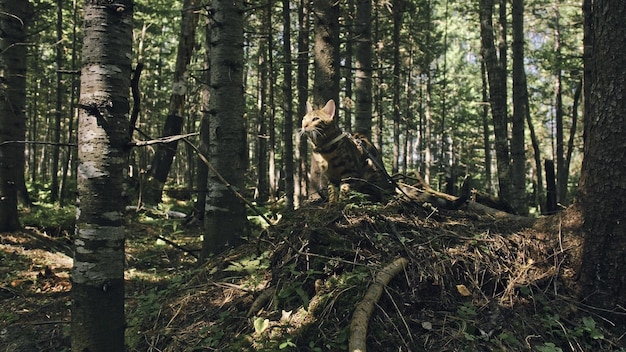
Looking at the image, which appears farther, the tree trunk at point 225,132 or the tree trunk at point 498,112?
the tree trunk at point 498,112

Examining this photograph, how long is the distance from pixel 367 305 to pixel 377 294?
153 mm

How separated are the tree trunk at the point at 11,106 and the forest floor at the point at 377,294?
3444mm

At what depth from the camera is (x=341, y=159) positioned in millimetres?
5078

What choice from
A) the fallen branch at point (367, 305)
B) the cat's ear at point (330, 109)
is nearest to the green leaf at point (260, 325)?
the fallen branch at point (367, 305)

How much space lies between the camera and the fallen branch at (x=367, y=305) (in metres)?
2.97

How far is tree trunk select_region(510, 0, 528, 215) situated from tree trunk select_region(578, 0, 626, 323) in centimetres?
515

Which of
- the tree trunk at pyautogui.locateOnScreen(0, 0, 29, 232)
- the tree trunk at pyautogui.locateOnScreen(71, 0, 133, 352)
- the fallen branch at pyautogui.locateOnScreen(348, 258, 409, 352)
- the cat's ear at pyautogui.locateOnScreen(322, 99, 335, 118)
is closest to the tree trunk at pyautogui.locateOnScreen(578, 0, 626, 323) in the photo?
the fallen branch at pyautogui.locateOnScreen(348, 258, 409, 352)

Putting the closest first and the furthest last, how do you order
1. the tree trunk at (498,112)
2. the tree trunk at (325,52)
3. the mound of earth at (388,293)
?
the mound of earth at (388,293)
the tree trunk at (325,52)
the tree trunk at (498,112)

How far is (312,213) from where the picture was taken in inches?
188

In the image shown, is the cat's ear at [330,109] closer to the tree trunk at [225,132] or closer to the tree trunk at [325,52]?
the tree trunk at [225,132]

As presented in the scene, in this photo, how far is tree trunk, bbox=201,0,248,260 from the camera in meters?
5.54

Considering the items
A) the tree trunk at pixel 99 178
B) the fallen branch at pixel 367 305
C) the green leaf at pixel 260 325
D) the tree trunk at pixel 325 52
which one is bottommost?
the green leaf at pixel 260 325

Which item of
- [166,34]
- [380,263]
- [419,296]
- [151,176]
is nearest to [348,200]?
[380,263]

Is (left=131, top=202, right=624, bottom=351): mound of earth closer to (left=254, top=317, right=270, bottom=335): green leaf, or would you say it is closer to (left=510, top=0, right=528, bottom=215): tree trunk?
(left=254, top=317, right=270, bottom=335): green leaf
